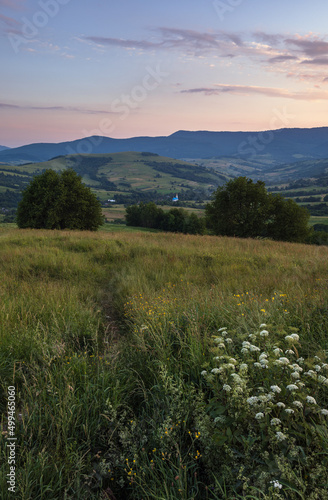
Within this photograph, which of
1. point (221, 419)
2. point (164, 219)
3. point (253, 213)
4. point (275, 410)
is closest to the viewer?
point (221, 419)

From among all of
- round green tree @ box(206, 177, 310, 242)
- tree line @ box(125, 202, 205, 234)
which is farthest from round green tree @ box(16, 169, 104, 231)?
tree line @ box(125, 202, 205, 234)

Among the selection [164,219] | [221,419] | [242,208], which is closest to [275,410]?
[221,419]

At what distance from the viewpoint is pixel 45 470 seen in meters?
2.17

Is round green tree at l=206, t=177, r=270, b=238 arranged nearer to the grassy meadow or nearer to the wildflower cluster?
the grassy meadow

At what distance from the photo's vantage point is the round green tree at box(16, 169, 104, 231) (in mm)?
34844

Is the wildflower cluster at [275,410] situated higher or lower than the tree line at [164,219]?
higher

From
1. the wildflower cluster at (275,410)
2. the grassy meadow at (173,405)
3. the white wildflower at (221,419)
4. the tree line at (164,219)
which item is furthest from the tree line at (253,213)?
the white wildflower at (221,419)

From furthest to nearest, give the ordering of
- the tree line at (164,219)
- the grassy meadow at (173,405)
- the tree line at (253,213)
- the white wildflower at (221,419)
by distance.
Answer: the tree line at (164,219) < the tree line at (253,213) < the white wildflower at (221,419) < the grassy meadow at (173,405)

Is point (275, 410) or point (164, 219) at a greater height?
point (275, 410)

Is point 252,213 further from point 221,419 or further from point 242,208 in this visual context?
point 221,419

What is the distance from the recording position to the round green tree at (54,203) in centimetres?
3484

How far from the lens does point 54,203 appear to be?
34312 mm

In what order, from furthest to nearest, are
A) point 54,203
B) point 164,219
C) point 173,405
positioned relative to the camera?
point 164,219, point 54,203, point 173,405

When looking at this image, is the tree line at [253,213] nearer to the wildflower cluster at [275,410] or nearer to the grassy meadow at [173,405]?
the grassy meadow at [173,405]
